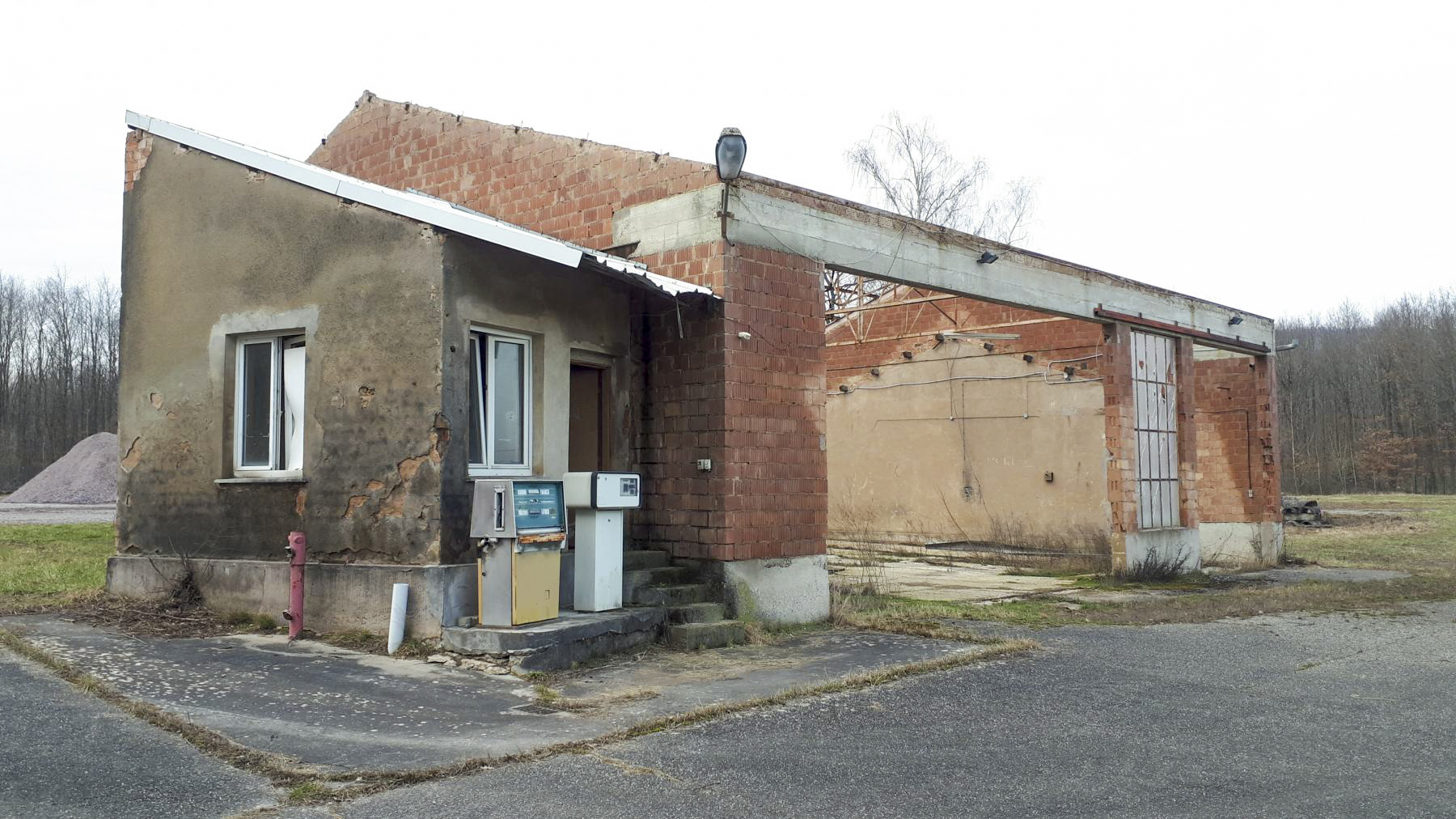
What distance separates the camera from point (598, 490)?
907cm

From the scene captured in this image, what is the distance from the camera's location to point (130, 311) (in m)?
11.2

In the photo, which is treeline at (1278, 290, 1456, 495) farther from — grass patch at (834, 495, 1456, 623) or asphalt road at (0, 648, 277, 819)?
asphalt road at (0, 648, 277, 819)

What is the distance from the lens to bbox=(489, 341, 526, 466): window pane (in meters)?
9.70

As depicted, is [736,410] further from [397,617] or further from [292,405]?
[292,405]

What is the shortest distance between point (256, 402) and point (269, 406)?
0.17 m

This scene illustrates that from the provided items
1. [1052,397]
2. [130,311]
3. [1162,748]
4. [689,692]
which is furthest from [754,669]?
[1052,397]

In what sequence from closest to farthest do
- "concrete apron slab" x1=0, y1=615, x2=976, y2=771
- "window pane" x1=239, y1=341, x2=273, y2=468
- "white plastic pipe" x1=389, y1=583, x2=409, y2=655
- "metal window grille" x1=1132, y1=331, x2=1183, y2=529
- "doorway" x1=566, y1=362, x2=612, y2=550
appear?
"concrete apron slab" x1=0, y1=615, x2=976, y2=771 → "white plastic pipe" x1=389, y1=583, x2=409, y2=655 → "window pane" x1=239, y1=341, x2=273, y2=468 → "doorway" x1=566, y1=362, x2=612, y2=550 → "metal window grille" x1=1132, y1=331, x2=1183, y2=529

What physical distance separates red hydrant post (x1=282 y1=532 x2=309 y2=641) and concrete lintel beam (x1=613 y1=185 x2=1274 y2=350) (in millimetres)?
4431

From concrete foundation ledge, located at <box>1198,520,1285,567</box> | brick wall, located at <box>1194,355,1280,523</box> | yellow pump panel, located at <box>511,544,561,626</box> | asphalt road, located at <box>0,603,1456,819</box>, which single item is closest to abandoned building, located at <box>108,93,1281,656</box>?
yellow pump panel, located at <box>511,544,561,626</box>

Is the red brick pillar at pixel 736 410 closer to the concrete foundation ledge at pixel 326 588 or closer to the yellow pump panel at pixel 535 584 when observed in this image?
the yellow pump panel at pixel 535 584

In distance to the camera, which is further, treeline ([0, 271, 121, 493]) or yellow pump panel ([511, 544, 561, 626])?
treeline ([0, 271, 121, 493])

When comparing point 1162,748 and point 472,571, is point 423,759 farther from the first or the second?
point 1162,748

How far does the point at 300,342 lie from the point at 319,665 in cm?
346

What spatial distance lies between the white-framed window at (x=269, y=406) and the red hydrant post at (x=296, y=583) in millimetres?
964
